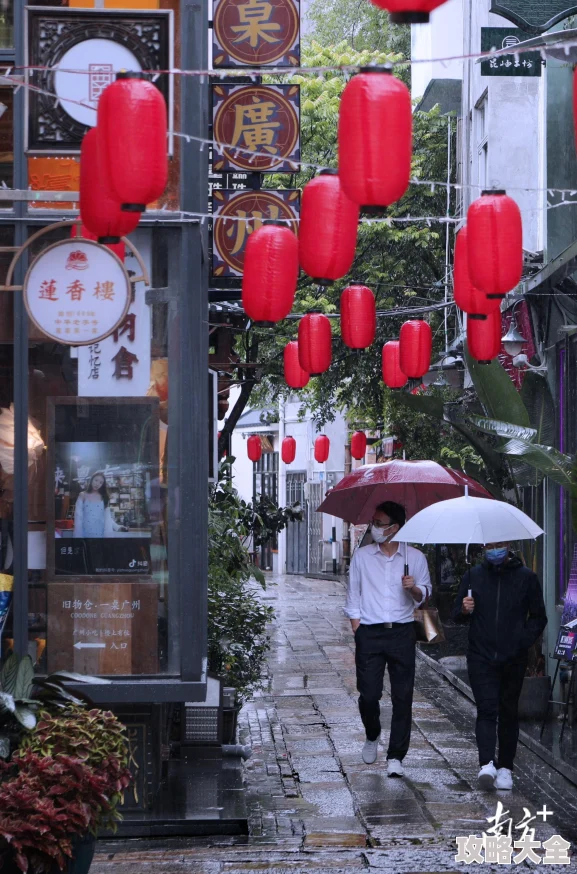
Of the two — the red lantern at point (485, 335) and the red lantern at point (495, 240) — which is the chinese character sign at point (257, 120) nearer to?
the red lantern at point (485, 335)

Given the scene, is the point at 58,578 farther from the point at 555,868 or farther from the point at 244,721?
the point at 244,721

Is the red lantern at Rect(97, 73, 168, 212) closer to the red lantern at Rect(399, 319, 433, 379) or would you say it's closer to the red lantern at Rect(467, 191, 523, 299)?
the red lantern at Rect(467, 191, 523, 299)

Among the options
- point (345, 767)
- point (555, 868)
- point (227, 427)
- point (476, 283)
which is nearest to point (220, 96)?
point (476, 283)

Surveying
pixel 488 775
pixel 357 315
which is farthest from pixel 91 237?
pixel 488 775

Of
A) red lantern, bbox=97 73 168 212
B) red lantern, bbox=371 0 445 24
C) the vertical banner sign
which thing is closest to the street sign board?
the vertical banner sign

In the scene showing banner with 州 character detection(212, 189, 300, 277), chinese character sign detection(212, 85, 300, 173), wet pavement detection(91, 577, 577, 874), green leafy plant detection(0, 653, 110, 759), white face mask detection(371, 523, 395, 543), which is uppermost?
chinese character sign detection(212, 85, 300, 173)

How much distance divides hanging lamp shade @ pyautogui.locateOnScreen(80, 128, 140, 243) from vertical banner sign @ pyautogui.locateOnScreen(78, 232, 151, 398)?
1.37m

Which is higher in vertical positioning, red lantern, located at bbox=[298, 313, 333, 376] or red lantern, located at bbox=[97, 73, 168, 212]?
red lantern, located at bbox=[97, 73, 168, 212]

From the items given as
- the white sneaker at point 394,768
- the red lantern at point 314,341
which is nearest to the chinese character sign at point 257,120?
the red lantern at point 314,341

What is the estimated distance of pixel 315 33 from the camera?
33312 mm

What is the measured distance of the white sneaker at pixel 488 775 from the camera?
9094 millimetres

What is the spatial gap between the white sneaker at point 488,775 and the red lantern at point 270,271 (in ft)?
12.0

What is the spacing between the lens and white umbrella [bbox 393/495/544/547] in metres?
9.08

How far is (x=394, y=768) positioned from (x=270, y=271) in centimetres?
388
